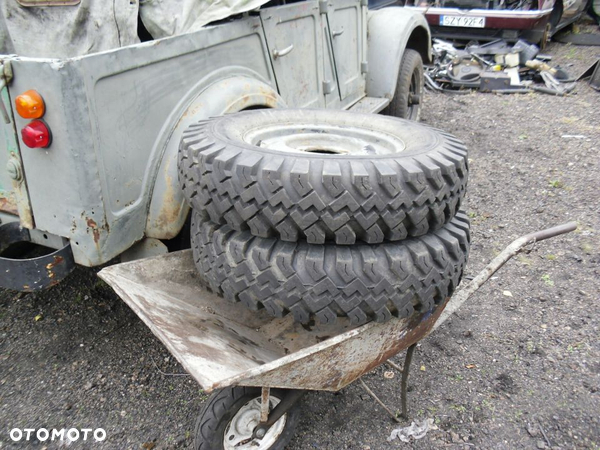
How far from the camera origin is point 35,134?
1967mm

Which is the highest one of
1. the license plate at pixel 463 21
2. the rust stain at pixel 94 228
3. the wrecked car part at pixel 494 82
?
the license plate at pixel 463 21

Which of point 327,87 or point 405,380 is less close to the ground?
point 327,87

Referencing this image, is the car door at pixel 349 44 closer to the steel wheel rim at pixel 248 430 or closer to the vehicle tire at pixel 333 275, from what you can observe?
the vehicle tire at pixel 333 275

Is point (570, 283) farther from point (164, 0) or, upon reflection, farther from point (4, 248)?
point (4, 248)

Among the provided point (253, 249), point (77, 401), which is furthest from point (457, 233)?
point (77, 401)

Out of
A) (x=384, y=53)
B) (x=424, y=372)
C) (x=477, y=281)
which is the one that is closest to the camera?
(x=477, y=281)

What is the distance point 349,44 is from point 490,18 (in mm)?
5316

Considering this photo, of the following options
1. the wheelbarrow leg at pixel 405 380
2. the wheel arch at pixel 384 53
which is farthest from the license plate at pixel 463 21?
the wheelbarrow leg at pixel 405 380

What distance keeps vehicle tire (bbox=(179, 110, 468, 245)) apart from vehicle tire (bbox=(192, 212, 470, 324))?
0.05 meters

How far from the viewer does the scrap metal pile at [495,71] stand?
24.5 feet

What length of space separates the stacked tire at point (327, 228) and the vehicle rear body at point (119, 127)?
311 mm

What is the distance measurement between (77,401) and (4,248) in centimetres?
76

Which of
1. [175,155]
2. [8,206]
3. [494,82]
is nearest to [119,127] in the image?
[175,155]

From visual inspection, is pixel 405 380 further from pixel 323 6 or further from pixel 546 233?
pixel 323 6
